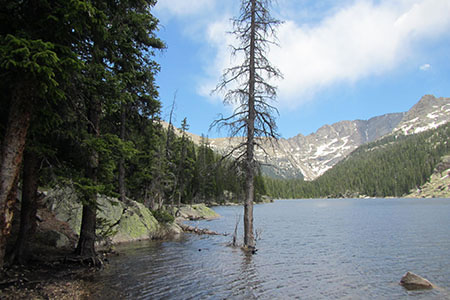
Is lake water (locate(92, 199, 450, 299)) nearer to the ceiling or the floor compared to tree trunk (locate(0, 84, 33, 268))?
nearer to the floor

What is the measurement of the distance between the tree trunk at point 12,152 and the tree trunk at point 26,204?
2.42m

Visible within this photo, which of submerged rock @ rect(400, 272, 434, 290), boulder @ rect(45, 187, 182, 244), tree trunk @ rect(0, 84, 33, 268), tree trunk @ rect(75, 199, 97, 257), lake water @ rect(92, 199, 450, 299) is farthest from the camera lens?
boulder @ rect(45, 187, 182, 244)

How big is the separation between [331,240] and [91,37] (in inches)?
865

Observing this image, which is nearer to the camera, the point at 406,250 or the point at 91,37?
the point at 91,37

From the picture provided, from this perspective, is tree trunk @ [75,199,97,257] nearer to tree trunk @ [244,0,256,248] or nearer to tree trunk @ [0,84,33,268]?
tree trunk @ [0,84,33,268]

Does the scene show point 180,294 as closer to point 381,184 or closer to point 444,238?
point 444,238

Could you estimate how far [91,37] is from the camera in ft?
32.1

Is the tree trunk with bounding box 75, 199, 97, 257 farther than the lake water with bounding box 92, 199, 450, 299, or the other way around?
the tree trunk with bounding box 75, 199, 97, 257

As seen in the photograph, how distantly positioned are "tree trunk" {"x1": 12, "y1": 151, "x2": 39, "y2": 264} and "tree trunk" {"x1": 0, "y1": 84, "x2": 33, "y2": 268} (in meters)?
2.42

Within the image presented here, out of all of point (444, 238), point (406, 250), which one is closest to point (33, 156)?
point (406, 250)

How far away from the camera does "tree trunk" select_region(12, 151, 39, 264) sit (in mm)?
8930

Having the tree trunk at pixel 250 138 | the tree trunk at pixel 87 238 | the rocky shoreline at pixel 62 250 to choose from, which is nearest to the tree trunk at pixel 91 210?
the tree trunk at pixel 87 238

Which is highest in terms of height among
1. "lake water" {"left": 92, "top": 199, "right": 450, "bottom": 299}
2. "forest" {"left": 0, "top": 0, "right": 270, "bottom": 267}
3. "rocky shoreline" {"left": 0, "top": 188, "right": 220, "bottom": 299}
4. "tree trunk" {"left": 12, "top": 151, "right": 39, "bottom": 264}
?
"forest" {"left": 0, "top": 0, "right": 270, "bottom": 267}

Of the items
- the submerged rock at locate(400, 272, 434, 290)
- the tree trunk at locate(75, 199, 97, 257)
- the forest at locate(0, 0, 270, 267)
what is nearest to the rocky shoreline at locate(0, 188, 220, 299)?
the tree trunk at locate(75, 199, 97, 257)
